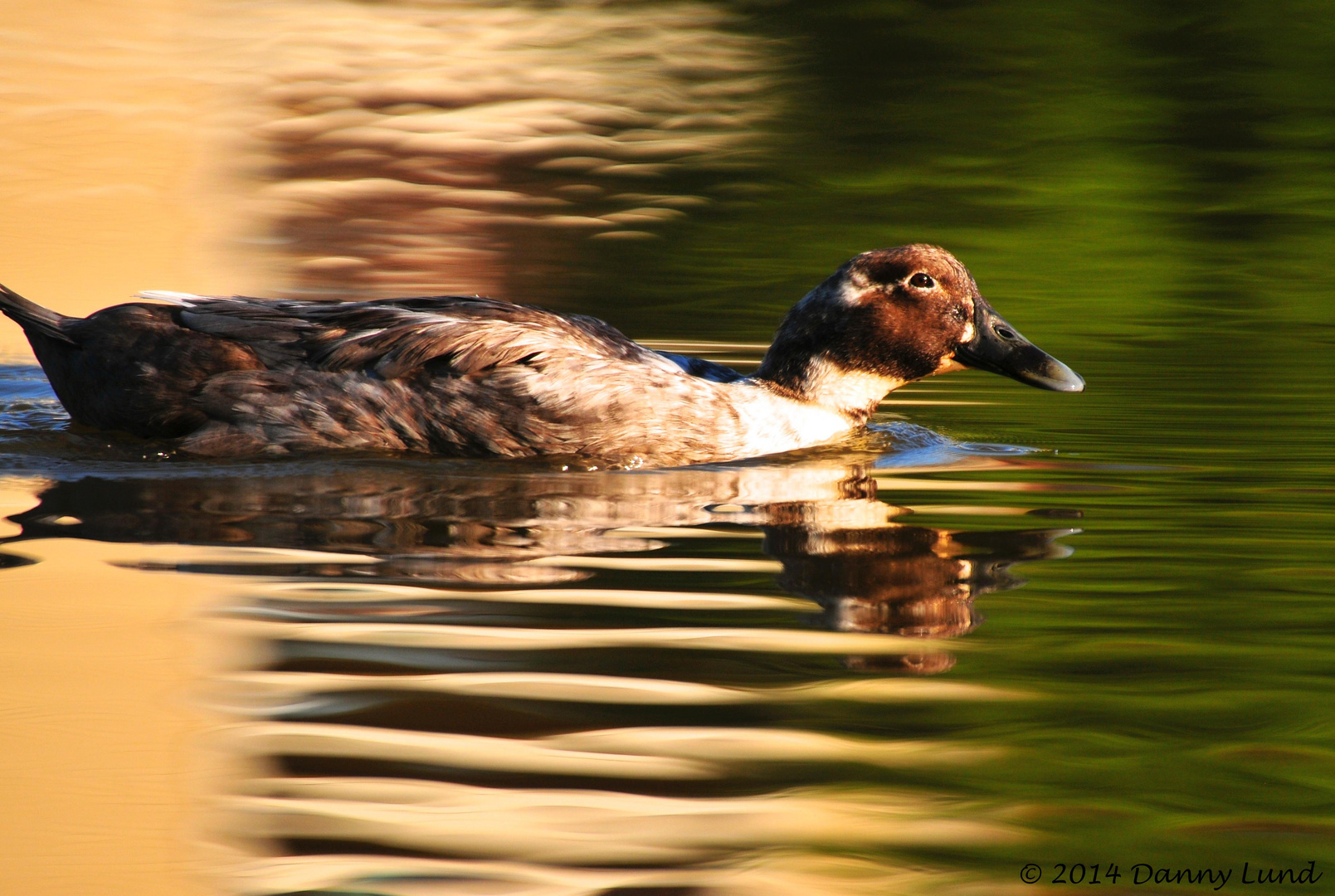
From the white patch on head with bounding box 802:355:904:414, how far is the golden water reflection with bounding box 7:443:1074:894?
4.11 feet

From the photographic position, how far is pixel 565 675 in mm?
3986

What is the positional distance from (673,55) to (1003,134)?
813 centimetres

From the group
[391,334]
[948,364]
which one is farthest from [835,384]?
[391,334]

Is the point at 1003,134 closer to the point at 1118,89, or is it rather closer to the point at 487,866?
the point at 1118,89

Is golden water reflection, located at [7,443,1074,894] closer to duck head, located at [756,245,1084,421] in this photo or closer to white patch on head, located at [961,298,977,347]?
duck head, located at [756,245,1084,421]

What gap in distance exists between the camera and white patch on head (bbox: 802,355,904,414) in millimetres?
7523

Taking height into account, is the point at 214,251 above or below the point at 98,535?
above

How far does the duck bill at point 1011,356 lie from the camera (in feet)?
24.3

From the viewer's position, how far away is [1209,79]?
21109 millimetres

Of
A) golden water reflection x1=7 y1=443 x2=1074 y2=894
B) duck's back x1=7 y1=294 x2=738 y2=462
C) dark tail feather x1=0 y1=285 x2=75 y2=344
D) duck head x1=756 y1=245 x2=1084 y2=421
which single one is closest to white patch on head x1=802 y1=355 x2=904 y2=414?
duck head x1=756 y1=245 x2=1084 y2=421

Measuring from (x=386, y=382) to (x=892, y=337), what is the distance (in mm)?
2405

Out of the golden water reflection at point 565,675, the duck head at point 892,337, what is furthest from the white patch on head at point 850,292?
the golden water reflection at point 565,675

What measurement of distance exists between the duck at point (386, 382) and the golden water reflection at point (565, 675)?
46cm

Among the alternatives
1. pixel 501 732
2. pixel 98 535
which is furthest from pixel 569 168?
pixel 501 732
